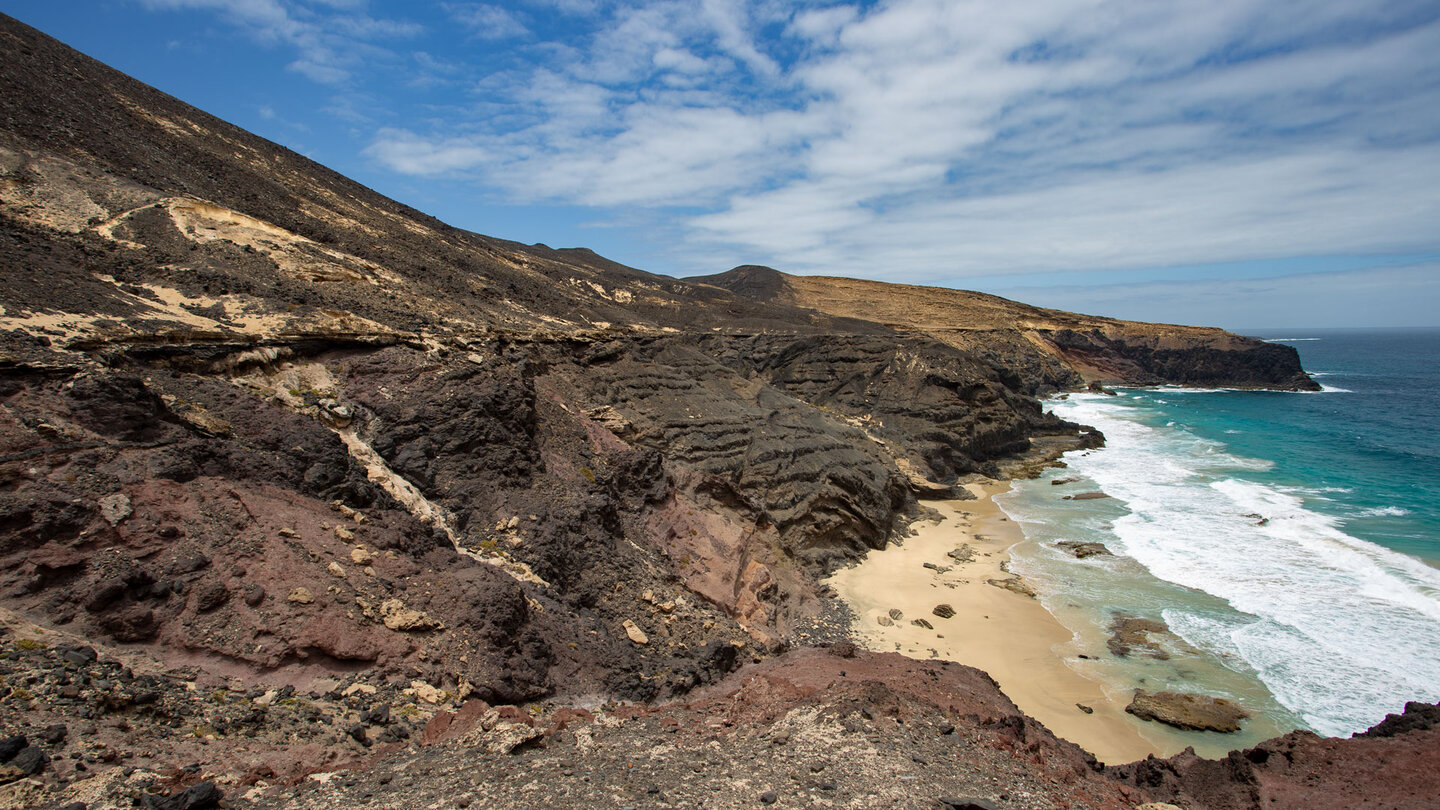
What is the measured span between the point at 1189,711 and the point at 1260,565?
9.58 metres

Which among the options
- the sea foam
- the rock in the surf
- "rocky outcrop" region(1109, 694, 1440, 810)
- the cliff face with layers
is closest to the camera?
the cliff face with layers

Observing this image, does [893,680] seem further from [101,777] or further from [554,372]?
[554,372]

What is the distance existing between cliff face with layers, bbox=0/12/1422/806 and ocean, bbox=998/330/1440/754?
5963mm

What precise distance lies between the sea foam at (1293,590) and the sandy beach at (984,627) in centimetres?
342

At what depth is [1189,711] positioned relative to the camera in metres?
11.9

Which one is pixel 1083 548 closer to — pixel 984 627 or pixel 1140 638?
pixel 1140 638

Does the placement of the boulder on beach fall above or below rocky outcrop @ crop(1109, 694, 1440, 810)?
below

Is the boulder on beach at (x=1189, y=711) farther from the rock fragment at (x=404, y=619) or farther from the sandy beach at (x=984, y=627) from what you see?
the rock fragment at (x=404, y=619)

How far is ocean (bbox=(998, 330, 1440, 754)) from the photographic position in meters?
13.0

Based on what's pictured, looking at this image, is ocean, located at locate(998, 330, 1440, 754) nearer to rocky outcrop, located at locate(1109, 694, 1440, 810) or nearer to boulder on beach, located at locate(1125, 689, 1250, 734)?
boulder on beach, located at locate(1125, 689, 1250, 734)

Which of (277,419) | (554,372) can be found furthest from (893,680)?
(554,372)

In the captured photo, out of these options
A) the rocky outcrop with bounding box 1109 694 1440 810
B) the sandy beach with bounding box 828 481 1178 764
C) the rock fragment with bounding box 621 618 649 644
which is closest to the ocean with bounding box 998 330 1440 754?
the sandy beach with bounding box 828 481 1178 764

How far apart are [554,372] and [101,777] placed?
44.2 feet

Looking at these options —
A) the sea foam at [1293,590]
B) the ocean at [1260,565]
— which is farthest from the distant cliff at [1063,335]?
the sea foam at [1293,590]
